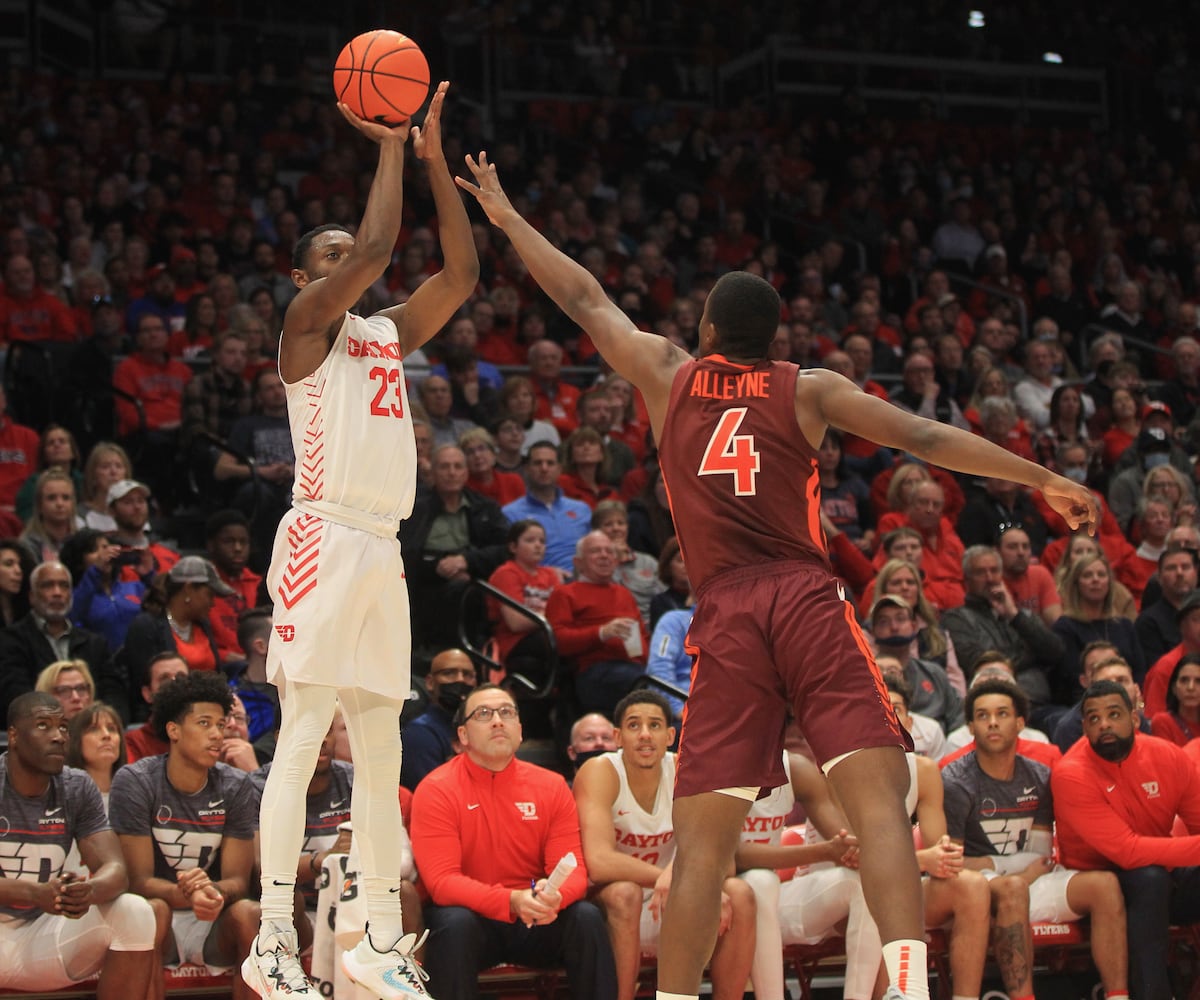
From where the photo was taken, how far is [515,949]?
744 cm

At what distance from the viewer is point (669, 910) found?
16.2ft

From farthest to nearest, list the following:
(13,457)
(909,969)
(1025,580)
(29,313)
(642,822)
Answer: (29,313) → (1025,580) → (13,457) → (642,822) → (909,969)

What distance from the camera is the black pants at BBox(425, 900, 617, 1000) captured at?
7152 mm

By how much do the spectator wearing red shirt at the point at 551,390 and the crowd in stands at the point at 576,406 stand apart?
0.03 metres

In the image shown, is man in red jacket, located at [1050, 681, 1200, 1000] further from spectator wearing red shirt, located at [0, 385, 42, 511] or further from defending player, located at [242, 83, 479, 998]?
spectator wearing red shirt, located at [0, 385, 42, 511]

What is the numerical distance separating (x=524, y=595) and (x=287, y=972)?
520 cm

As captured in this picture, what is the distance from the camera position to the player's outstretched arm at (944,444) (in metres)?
4.79

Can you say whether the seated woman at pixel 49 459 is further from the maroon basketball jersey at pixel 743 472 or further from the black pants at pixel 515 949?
the maroon basketball jersey at pixel 743 472

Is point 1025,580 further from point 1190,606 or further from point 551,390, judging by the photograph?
point 551,390

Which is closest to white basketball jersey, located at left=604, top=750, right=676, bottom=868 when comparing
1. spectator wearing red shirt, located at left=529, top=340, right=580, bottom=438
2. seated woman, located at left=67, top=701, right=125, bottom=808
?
seated woman, located at left=67, top=701, right=125, bottom=808

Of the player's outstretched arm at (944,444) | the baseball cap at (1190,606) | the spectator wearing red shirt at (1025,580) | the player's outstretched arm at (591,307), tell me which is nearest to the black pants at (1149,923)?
the baseball cap at (1190,606)

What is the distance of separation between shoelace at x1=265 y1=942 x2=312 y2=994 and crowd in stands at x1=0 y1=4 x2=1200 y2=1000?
5.88 ft

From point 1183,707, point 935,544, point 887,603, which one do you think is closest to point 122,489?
point 887,603

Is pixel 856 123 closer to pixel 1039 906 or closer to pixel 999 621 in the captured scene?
pixel 999 621
